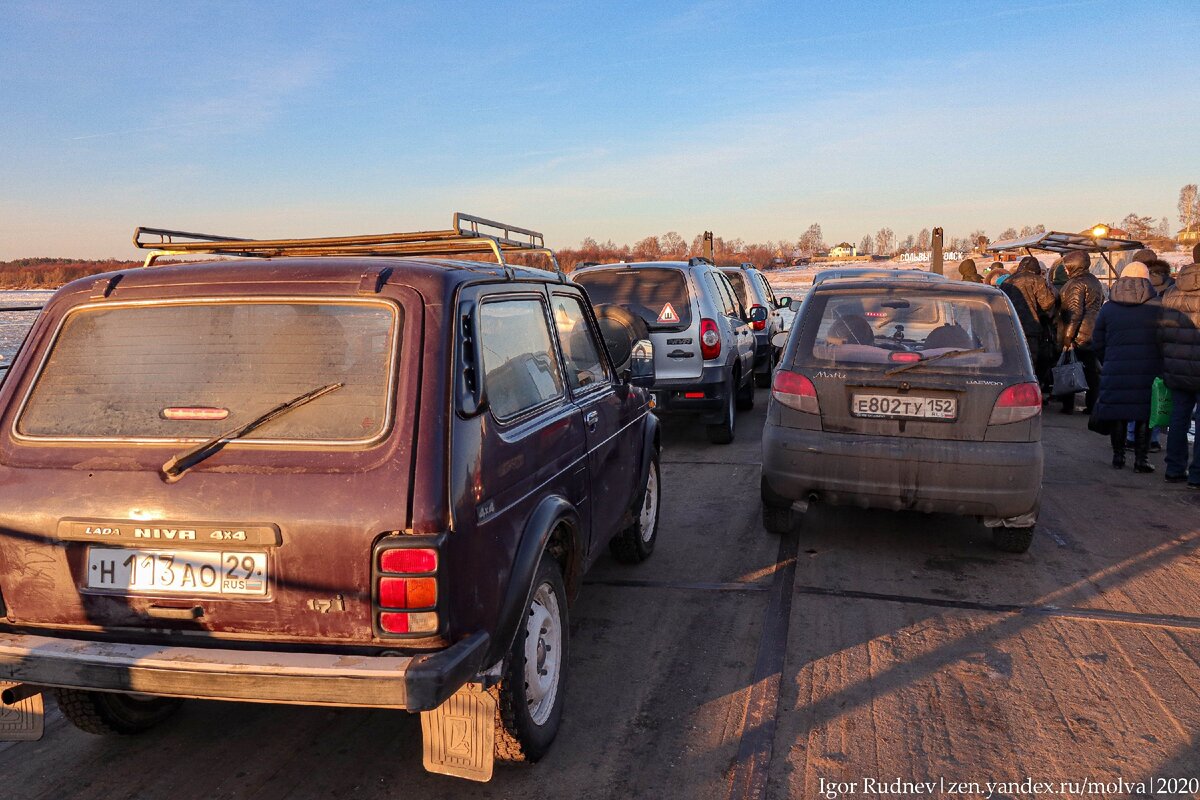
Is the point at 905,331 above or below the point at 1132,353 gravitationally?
above

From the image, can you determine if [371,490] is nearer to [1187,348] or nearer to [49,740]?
[49,740]

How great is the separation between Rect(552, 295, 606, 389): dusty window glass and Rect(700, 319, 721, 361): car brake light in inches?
169

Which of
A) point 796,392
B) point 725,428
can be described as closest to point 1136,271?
point 725,428

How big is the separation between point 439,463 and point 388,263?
0.84 m

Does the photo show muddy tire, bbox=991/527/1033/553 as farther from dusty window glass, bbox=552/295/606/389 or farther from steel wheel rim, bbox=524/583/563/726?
steel wheel rim, bbox=524/583/563/726

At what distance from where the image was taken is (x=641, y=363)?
202 inches

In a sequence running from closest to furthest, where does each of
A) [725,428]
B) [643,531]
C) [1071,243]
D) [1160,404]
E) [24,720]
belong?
[24,720], [643,531], [1160,404], [725,428], [1071,243]

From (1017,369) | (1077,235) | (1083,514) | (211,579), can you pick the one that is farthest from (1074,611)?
(1077,235)

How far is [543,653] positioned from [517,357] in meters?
1.14

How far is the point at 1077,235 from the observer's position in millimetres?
14383

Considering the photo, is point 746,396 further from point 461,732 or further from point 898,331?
point 461,732

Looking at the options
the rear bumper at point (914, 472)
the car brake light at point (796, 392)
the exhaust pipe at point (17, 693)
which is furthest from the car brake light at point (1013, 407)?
the exhaust pipe at point (17, 693)

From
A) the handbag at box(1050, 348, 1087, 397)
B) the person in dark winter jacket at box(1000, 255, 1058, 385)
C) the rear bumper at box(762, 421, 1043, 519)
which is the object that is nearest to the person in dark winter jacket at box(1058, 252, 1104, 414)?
the person in dark winter jacket at box(1000, 255, 1058, 385)

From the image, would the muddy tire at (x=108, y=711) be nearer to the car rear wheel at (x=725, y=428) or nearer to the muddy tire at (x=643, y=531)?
the muddy tire at (x=643, y=531)
